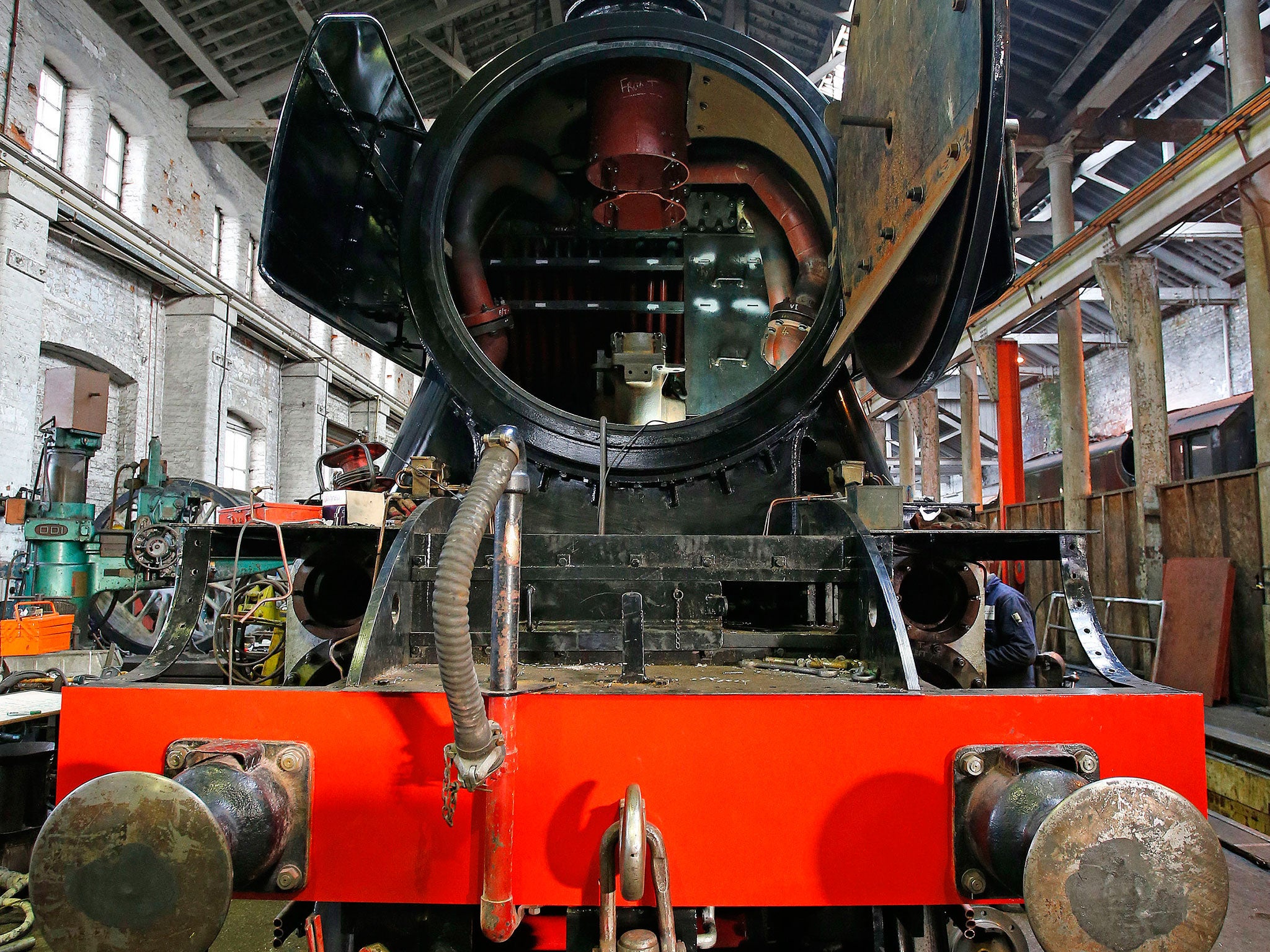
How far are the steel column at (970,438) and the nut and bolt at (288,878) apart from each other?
1004 centimetres

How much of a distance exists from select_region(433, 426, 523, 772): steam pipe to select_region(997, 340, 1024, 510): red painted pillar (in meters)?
9.42

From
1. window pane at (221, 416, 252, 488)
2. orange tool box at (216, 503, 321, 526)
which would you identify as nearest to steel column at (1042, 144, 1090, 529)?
orange tool box at (216, 503, 321, 526)

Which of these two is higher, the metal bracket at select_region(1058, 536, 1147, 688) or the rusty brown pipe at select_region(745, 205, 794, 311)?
the rusty brown pipe at select_region(745, 205, 794, 311)

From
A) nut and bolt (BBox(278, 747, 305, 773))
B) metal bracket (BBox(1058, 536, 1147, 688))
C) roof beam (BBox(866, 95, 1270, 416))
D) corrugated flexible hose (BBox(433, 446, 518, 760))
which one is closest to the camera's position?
corrugated flexible hose (BBox(433, 446, 518, 760))

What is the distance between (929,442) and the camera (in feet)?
39.2

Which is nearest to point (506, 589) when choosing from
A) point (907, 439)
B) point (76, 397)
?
point (76, 397)

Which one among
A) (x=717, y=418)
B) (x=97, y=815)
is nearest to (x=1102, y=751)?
(x=717, y=418)

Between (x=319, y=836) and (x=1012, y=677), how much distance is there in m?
3.23

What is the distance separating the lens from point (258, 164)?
13.4m

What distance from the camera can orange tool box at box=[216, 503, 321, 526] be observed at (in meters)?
1.84

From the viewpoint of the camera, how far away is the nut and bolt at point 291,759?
134 cm

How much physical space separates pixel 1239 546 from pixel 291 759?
7192 mm

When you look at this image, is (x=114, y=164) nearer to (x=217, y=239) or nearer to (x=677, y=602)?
(x=217, y=239)

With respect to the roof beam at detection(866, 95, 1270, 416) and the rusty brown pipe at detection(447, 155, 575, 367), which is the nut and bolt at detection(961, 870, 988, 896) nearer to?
the rusty brown pipe at detection(447, 155, 575, 367)
